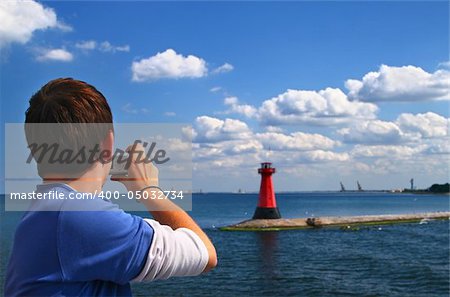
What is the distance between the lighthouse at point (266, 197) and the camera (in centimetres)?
5722

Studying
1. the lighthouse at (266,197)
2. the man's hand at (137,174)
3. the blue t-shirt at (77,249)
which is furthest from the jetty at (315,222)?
the blue t-shirt at (77,249)

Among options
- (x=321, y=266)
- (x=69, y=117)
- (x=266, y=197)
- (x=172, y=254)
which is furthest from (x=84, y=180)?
(x=266, y=197)

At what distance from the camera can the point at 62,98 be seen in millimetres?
1688

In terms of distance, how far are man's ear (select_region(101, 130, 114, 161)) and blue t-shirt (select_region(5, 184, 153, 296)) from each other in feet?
0.67

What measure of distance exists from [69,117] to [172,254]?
60 centimetres

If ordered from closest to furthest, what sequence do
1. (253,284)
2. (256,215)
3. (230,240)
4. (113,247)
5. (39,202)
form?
(113,247) < (39,202) < (253,284) < (230,240) < (256,215)

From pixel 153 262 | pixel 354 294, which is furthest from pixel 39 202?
pixel 354 294

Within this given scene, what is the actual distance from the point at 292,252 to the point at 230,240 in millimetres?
10149

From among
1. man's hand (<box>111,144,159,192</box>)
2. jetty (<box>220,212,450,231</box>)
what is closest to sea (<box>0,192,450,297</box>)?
jetty (<box>220,212,450,231</box>)

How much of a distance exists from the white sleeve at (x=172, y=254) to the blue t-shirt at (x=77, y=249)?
0.10 ft

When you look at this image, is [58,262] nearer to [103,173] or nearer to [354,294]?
[103,173]

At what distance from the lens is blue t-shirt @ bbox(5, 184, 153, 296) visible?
5.34 feet

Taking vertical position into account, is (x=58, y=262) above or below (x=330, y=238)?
above

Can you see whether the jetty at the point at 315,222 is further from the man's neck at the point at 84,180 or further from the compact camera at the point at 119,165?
the man's neck at the point at 84,180
